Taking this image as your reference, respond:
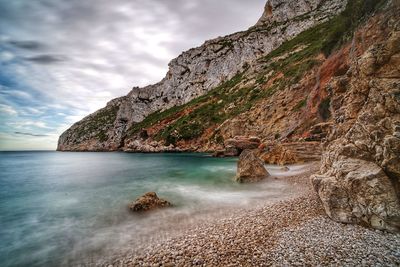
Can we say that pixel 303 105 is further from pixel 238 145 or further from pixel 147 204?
pixel 147 204

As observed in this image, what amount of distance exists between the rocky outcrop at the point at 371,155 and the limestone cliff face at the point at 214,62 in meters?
82.2

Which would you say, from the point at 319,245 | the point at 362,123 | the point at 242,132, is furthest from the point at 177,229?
the point at 242,132

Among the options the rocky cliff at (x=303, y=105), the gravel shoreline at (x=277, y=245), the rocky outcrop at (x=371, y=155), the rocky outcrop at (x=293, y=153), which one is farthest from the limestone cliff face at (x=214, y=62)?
the rocky outcrop at (x=371, y=155)

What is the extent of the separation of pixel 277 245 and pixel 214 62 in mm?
109764

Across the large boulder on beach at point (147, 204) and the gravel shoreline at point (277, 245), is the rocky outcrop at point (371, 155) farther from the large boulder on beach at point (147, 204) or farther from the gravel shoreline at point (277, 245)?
the large boulder on beach at point (147, 204)

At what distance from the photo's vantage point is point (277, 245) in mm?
7102

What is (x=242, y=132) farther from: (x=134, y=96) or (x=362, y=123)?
(x=134, y=96)

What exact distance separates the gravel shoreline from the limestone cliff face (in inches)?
3215

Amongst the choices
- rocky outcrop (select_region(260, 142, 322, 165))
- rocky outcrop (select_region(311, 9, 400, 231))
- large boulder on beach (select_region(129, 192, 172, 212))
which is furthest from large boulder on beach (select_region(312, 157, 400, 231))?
rocky outcrop (select_region(260, 142, 322, 165))

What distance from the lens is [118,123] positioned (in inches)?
4660

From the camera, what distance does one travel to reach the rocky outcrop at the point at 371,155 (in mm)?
7543

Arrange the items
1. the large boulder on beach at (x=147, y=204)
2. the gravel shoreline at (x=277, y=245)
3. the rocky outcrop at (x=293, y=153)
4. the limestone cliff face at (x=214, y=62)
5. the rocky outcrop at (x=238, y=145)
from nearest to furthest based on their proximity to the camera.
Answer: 1. the gravel shoreline at (x=277, y=245)
2. the large boulder on beach at (x=147, y=204)
3. the rocky outcrop at (x=293, y=153)
4. the rocky outcrop at (x=238, y=145)
5. the limestone cliff face at (x=214, y=62)

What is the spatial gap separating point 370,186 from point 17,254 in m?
12.8

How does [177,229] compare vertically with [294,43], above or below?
below
